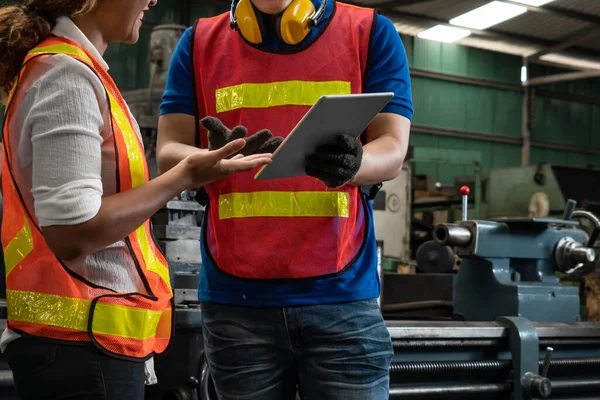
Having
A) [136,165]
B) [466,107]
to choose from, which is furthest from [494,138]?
[136,165]

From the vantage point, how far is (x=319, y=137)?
102cm

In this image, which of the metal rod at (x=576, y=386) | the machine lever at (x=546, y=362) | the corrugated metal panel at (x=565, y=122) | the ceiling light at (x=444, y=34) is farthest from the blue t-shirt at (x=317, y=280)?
the corrugated metal panel at (x=565, y=122)

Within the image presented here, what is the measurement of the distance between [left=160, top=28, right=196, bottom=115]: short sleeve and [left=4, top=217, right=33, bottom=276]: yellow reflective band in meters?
0.40

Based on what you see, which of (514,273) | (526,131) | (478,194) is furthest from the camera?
(526,131)

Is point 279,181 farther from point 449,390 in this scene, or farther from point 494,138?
point 494,138

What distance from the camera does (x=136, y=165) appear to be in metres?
0.93

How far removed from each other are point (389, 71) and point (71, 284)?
576mm

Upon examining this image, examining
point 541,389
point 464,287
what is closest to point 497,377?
point 541,389

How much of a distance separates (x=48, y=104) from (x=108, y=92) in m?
0.09

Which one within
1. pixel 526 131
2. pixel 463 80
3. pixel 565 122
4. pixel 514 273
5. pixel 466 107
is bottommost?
pixel 514 273

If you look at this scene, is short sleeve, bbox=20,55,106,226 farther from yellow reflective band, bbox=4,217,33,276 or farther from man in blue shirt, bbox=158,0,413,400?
man in blue shirt, bbox=158,0,413,400

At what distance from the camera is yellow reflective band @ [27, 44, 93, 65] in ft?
2.88

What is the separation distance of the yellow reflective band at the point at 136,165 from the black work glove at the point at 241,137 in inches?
4.9

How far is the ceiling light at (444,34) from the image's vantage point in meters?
9.03
